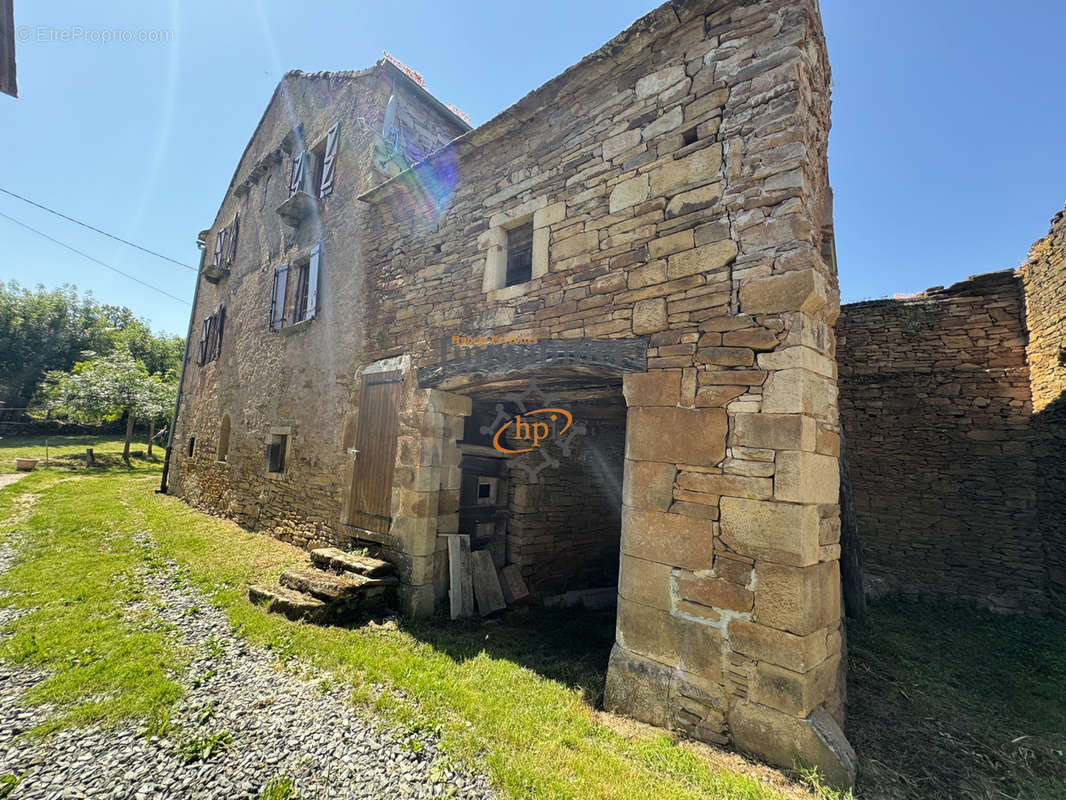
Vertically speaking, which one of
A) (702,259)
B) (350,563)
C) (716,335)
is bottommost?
(350,563)

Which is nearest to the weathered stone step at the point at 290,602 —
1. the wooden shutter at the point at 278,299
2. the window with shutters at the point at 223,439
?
the wooden shutter at the point at 278,299

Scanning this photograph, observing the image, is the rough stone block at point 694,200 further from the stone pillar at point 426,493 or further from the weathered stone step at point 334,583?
the weathered stone step at point 334,583

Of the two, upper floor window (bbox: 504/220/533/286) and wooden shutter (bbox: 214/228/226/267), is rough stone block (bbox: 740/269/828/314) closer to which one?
upper floor window (bbox: 504/220/533/286)

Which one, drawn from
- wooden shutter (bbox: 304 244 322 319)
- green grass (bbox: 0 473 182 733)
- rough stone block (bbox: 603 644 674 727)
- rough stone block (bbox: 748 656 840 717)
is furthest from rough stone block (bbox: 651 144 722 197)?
wooden shutter (bbox: 304 244 322 319)

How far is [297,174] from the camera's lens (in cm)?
975

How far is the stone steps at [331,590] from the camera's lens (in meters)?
4.78

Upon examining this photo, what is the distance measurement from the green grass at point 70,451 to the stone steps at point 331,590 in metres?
16.2

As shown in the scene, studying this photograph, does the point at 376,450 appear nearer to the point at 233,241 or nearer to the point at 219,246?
the point at 233,241

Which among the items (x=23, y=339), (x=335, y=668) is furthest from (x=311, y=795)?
(x=23, y=339)

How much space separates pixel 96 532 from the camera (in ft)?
25.5

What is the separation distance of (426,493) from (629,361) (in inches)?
125

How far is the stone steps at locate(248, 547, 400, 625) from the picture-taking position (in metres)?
4.78

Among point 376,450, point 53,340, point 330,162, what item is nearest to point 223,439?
point 330,162

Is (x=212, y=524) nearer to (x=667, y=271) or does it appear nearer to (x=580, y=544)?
(x=580, y=544)
